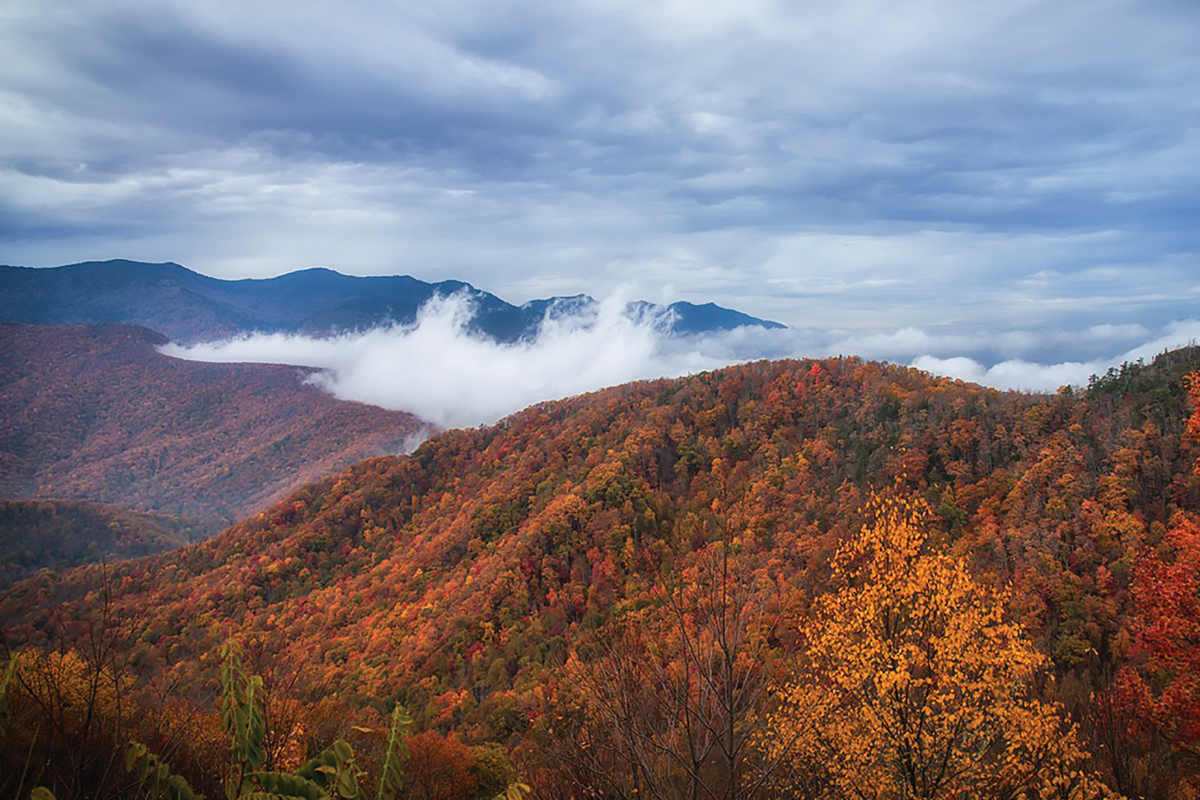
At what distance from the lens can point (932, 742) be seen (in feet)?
42.4

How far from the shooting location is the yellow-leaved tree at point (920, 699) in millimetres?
12766

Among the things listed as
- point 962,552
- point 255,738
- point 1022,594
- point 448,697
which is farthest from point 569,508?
point 255,738

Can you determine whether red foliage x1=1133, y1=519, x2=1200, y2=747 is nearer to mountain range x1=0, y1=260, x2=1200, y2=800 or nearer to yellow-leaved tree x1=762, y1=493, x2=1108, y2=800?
mountain range x1=0, y1=260, x2=1200, y2=800

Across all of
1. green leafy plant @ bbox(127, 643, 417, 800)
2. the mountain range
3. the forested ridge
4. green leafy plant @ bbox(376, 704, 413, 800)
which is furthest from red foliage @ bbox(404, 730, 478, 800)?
green leafy plant @ bbox(127, 643, 417, 800)

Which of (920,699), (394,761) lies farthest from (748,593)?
(920,699)

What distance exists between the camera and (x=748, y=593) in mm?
8102

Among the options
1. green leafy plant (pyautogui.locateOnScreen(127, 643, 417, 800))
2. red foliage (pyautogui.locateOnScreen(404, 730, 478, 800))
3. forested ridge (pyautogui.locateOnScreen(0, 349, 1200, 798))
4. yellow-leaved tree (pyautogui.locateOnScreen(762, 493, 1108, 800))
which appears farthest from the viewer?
red foliage (pyautogui.locateOnScreen(404, 730, 478, 800))

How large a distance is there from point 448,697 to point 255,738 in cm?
7884

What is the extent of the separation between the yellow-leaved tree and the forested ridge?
0.09 meters

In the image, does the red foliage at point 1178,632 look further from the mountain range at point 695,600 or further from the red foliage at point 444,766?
the red foliage at point 444,766

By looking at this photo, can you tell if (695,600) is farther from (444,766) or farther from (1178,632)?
(444,766)

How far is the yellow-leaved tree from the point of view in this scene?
12766mm

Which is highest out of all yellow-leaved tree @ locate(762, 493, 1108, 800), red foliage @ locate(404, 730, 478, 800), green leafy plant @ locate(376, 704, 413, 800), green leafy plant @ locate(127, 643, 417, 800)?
green leafy plant @ locate(127, 643, 417, 800)

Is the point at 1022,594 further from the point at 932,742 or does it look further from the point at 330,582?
the point at 330,582
